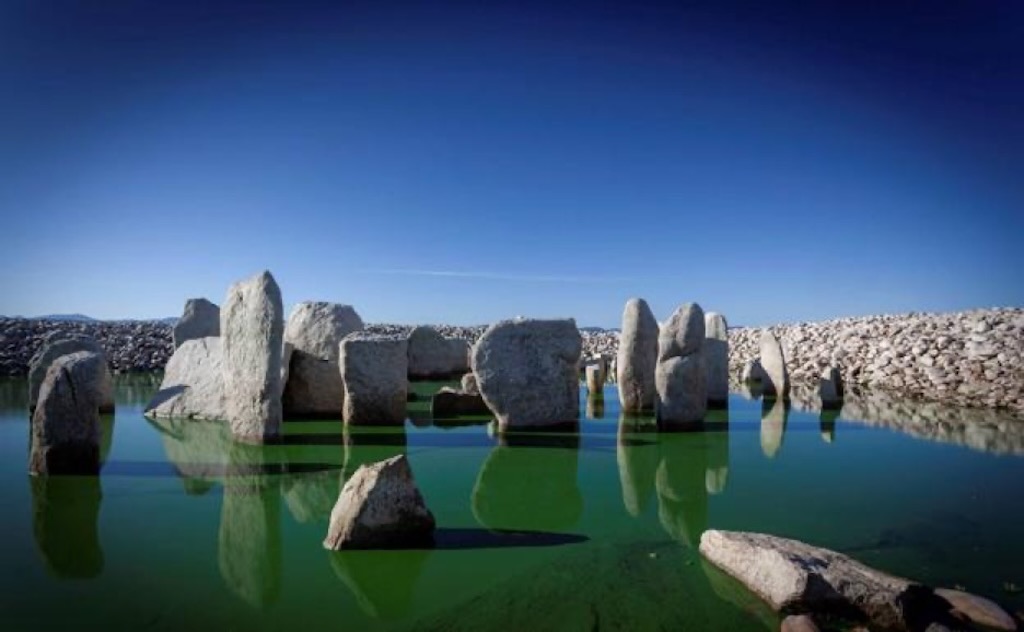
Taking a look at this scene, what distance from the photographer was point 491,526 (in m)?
4.93

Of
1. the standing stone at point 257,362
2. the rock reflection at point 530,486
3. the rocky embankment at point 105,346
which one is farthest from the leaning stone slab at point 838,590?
the rocky embankment at point 105,346

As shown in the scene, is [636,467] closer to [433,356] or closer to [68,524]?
[68,524]

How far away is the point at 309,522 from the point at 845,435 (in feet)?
23.9

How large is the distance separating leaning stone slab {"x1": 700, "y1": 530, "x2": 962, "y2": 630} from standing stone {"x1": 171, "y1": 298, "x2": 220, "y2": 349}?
12.4 m

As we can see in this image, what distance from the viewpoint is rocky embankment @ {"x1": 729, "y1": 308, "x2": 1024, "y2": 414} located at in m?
13.4

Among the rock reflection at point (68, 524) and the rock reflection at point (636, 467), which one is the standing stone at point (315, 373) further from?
the rock reflection at point (636, 467)

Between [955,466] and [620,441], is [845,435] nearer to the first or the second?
[955,466]

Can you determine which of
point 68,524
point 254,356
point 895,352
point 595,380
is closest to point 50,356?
point 254,356

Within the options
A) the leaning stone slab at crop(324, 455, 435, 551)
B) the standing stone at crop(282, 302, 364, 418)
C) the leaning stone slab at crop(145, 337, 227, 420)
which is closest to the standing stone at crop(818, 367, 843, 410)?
the standing stone at crop(282, 302, 364, 418)

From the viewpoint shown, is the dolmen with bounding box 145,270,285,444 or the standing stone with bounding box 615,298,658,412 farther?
the standing stone with bounding box 615,298,658,412

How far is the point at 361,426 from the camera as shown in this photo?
9602 mm

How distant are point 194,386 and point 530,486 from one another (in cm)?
684

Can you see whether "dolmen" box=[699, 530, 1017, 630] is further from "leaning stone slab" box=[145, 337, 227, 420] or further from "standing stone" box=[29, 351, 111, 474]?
"leaning stone slab" box=[145, 337, 227, 420]

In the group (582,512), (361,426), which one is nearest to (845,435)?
(582,512)
